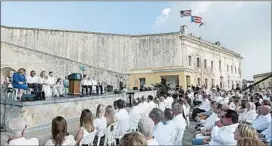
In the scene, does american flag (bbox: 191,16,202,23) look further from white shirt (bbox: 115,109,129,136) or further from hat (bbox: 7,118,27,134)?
hat (bbox: 7,118,27,134)

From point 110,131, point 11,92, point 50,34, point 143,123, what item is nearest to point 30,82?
point 11,92

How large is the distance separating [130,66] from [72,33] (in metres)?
8.70

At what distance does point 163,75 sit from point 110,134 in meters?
34.2

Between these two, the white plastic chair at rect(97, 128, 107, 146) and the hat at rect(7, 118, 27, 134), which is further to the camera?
the white plastic chair at rect(97, 128, 107, 146)

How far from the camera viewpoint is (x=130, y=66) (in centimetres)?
4478

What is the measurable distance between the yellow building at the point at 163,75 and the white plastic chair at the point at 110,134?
107ft

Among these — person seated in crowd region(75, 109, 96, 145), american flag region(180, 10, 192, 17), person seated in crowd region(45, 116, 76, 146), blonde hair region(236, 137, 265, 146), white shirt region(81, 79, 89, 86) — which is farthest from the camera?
american flag region(180, 10, 192, 17)

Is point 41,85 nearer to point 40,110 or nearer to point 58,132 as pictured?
point 40,110

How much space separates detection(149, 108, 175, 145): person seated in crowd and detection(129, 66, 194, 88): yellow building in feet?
110

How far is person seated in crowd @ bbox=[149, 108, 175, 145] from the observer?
681 centimetres

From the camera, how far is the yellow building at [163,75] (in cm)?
4103

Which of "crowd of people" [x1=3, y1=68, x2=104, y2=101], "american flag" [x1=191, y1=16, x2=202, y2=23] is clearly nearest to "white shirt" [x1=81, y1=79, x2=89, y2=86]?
"crowd of people" [x1=3, y1=68, x2=104, y2=101]

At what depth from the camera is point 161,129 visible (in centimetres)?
688

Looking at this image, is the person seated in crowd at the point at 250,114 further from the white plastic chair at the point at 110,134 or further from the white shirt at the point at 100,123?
the white shirt at the point at 100,123
